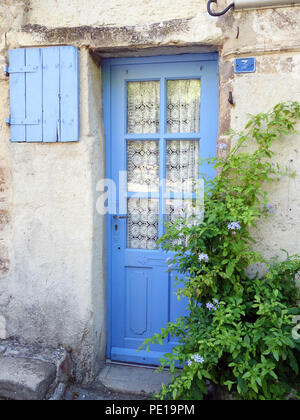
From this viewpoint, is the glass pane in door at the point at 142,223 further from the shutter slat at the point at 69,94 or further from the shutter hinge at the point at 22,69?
the shutter hinge at the point at 22,69

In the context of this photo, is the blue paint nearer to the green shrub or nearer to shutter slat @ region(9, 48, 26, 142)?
the green shrub

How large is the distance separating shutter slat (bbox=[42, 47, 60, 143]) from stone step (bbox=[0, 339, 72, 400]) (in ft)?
5.26

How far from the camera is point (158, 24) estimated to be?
2.47 meters

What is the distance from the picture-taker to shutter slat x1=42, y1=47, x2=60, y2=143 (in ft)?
8.54

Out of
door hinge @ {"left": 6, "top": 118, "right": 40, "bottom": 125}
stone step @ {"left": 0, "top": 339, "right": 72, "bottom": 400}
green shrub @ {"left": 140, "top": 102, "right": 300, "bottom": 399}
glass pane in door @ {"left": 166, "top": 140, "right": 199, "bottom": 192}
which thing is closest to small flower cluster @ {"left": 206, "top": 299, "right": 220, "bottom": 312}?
green shrub @ {"left": 140, "top": 102, "right": 300, "bottom": 399}

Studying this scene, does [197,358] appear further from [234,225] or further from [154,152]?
[154,152]

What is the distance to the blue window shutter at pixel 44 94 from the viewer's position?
102 inches

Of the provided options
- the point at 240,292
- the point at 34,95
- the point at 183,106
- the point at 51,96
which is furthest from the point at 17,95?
the point at 240,292

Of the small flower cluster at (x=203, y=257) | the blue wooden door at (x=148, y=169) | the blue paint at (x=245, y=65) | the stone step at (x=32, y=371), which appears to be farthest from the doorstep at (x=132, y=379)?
the blue paint at (x=245, y=65)

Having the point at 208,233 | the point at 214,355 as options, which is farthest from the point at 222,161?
the point at 214,355

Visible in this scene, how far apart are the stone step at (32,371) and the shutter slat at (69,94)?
1.61 meters

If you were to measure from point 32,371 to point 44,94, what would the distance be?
6.47 ft

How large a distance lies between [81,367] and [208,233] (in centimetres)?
149
